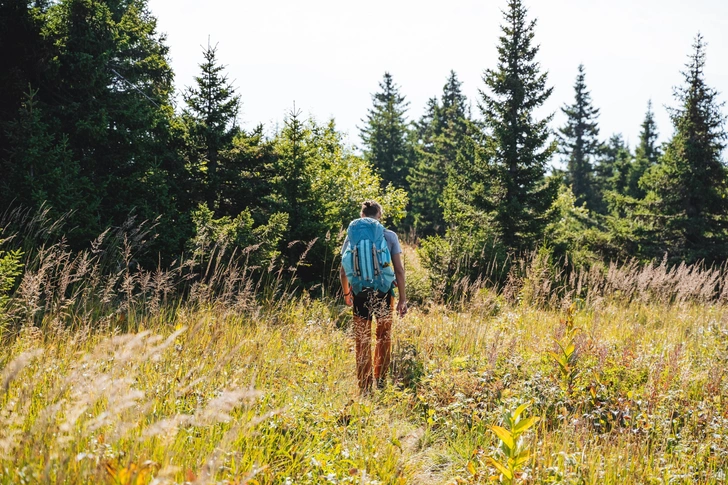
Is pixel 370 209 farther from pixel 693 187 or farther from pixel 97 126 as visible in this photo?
pixel 693 187

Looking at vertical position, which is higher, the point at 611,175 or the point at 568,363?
the point at 611,175

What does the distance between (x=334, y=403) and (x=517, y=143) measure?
12.4 metres

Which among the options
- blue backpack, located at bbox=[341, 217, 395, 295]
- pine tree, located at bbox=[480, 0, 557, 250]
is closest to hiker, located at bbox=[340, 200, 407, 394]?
blue backpack, located at bbox=[341, 217, 395, 295]

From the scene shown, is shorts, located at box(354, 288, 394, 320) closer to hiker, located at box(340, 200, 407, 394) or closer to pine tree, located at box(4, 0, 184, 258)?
hiker, located at box(340, 200, 407, 394)

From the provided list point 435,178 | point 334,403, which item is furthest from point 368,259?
point 435,178

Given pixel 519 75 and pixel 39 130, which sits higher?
pixel 519 75

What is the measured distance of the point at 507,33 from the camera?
15.0 metres

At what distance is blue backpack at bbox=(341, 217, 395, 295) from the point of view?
499cm

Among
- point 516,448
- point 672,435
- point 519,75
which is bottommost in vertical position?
point 672,435

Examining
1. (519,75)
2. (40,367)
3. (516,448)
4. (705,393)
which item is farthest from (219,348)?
(519,75)

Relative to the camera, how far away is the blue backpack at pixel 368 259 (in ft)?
16.4

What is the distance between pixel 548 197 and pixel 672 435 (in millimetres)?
11024

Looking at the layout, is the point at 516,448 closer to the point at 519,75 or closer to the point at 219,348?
the point at 219,348

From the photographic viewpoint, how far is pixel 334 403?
13.3 ft
